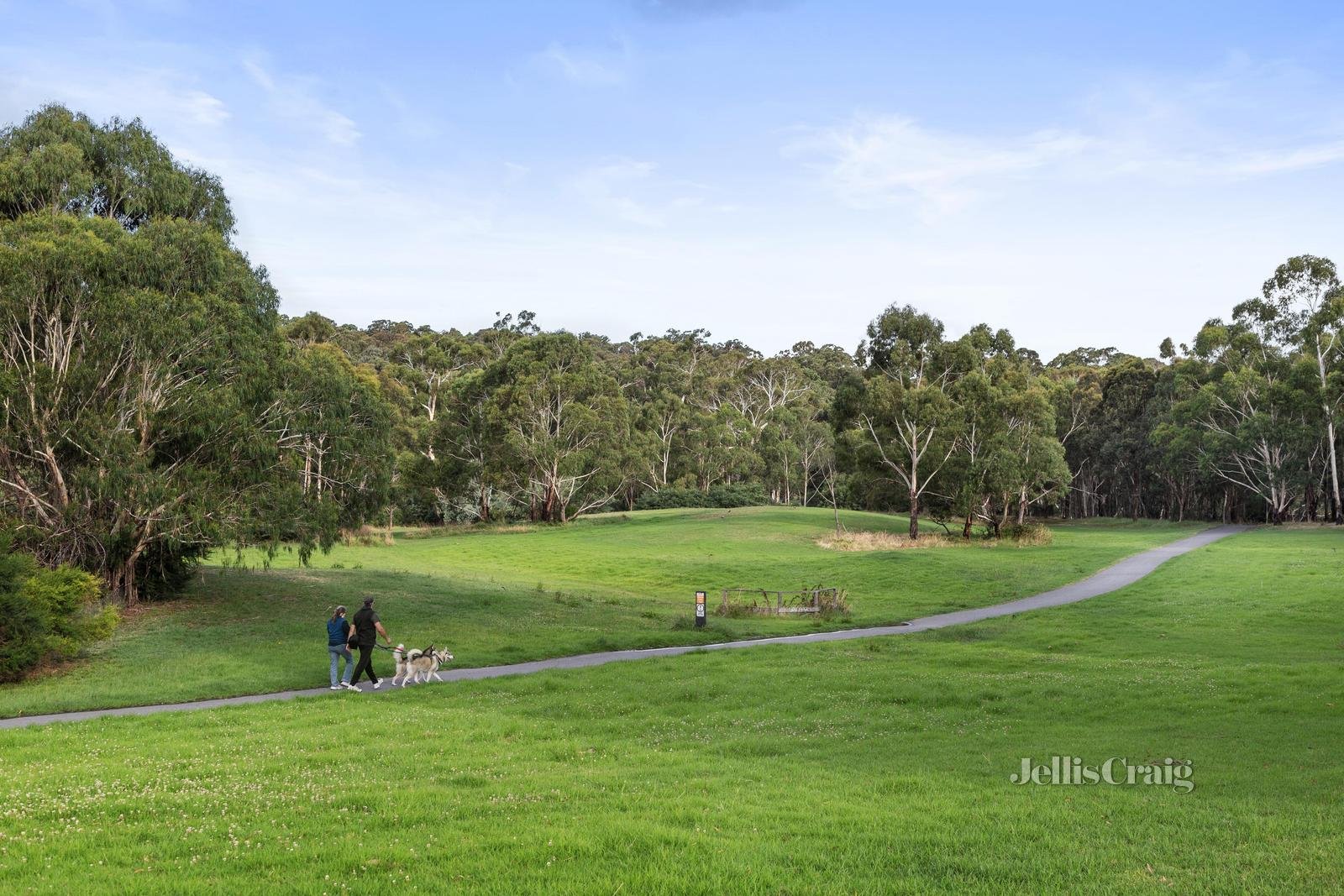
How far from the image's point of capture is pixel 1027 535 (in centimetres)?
6259

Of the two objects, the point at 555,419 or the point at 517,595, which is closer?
the point at 517,595

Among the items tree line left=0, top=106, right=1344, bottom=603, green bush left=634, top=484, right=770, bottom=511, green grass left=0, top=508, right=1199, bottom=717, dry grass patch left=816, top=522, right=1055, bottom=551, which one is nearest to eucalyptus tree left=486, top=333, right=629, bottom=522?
tree line left=0, top=106, right=1344, bottom=603

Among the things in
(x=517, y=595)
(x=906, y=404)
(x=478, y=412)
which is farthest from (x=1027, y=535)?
(x=478, y=412)

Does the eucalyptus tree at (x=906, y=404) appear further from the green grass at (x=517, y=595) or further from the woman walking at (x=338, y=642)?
the woman walking at (x=338, y=642)

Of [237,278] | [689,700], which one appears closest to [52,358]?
[237,278]

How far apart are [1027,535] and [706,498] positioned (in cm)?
3882

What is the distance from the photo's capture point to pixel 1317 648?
23359mm

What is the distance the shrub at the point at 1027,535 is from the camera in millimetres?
→ 61622

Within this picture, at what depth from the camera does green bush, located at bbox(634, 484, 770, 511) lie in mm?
95125

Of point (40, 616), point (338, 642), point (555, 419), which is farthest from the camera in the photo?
point (555, 419)

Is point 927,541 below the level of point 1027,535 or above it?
below

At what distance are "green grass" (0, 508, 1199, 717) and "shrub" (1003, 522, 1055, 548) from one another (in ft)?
3.52

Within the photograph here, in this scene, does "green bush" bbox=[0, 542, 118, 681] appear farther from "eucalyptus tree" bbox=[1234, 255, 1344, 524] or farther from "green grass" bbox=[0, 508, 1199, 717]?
"eucalyptus tree" bbox=[1234, 255, 1344, 524]

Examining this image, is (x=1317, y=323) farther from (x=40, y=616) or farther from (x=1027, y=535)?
(x=40, y=616)
